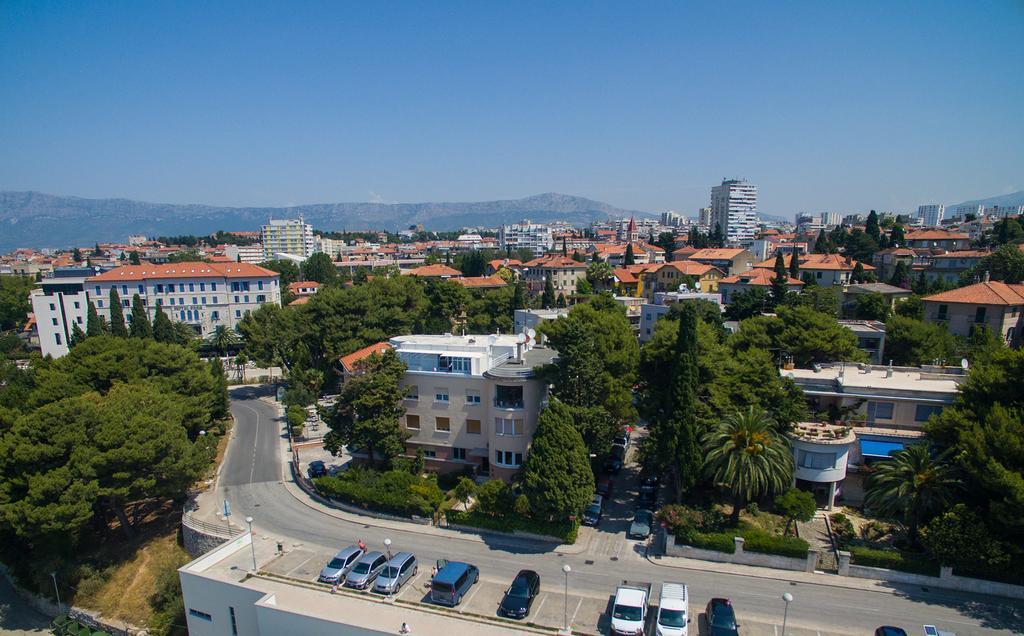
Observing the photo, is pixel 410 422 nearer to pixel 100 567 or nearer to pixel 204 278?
pixel 100 567

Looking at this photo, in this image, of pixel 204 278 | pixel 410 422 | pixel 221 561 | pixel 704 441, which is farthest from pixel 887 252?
pixel 204 278

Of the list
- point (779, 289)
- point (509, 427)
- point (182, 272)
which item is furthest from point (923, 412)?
point (182, 272)

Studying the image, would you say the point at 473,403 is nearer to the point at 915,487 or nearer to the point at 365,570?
the point at 365,570

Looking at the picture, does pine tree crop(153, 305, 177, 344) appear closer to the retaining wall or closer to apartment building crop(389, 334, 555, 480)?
apartment building crop(389, 334, 555, 480)

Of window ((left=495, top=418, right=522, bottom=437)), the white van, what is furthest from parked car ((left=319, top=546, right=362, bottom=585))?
the white van

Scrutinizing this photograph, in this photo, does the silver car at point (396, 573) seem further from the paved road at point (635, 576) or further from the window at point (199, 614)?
the window at point (199, 614)

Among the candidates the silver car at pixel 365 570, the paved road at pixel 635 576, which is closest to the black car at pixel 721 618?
the paved road at pixel 635 576
